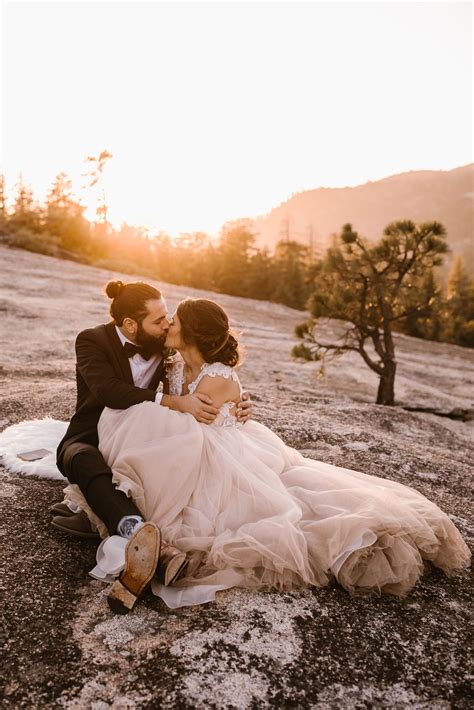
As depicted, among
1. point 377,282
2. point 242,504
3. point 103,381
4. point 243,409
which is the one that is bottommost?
point 242,504

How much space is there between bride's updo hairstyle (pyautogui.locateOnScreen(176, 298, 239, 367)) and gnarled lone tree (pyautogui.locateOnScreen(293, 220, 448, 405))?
7.15 metres

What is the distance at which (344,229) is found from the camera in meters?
10.3

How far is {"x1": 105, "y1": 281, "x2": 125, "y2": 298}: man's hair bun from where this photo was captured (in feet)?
12.4

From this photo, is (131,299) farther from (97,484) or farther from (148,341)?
(97,484)

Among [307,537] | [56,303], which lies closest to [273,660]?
[307,537]

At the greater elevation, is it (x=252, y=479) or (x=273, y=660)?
(x=252, y=479)

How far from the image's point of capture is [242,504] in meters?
3.08

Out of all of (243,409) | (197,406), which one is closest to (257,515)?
(197,406)

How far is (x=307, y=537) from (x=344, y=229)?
8.21 meters

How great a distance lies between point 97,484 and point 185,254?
36.7 metres

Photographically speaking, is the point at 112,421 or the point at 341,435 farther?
the point at 341,435

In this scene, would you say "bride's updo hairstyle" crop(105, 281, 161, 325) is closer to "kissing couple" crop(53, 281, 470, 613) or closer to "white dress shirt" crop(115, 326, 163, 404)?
"kissing couple" crop(53, 281, 470, 613)

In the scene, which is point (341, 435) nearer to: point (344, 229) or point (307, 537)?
point (307, 537)

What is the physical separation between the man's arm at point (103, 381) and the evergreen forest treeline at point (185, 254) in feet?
79.9
